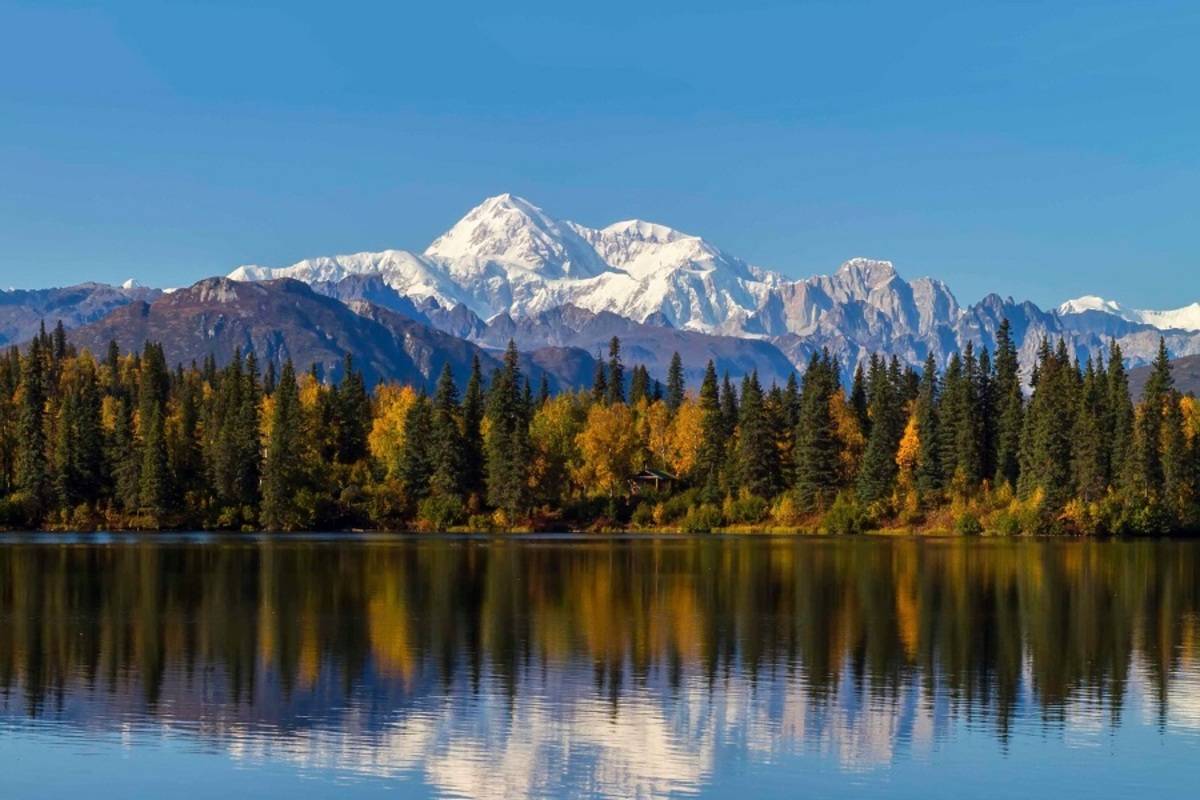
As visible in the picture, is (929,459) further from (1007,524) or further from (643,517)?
(643,517)

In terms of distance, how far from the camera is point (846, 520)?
188m

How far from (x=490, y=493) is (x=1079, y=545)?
70794 mm

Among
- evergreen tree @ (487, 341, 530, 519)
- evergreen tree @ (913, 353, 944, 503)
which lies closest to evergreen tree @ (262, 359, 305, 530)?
evergreen tree @ (487, 341, 530, 519)

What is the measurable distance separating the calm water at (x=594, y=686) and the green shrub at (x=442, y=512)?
89.4 m

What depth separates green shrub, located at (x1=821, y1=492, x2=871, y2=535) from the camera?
615 ft

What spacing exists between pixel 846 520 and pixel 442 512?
47198 mm

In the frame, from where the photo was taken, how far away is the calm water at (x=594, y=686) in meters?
40.6

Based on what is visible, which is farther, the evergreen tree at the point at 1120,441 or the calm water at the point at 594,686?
the evergreen tree at the point at 1120,441

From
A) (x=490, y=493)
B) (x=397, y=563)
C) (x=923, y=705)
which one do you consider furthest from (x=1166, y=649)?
(x=490, y=493)

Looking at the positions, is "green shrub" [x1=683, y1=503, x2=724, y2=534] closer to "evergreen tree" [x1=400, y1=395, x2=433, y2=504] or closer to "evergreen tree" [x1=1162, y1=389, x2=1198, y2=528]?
"evergreen tree" [x1=400, y1=395, x2=433, y2=504]

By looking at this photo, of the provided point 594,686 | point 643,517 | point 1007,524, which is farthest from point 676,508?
point 594,686

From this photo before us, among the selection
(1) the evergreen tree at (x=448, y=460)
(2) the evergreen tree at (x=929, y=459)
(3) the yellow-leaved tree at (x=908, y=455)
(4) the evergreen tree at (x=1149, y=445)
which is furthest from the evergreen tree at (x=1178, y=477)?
(1) the evergreen tree at (x=448, y=460)

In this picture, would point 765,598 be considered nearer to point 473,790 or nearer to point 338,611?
point 338,611

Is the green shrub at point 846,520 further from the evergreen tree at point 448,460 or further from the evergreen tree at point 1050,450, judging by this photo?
the evergreen tree at point 448,460
